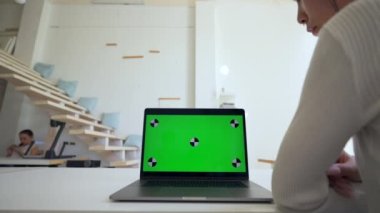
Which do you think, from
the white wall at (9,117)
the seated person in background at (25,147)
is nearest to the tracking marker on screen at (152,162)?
the seated person in background at (25,147)

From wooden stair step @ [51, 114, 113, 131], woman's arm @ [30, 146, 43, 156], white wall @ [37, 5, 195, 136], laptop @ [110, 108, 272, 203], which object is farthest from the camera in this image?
white wall @ [37, 5, 195, 136]

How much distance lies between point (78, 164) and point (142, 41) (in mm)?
2075

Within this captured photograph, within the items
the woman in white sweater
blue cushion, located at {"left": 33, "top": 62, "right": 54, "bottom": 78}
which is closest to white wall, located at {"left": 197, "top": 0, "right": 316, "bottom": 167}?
blue cushion, located at {"left": 33, "top": 62, "right": 54, "bottom": 78}

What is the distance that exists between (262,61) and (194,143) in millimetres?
3136

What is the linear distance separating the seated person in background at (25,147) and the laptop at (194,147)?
285cm

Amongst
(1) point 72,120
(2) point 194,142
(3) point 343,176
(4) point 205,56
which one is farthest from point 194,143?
(4) point 205,56

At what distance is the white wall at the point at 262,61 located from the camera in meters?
3.49

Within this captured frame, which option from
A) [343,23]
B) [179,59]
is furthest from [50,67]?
[343,23]

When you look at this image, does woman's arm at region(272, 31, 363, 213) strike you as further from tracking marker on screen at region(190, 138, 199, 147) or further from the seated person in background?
the seated person in background

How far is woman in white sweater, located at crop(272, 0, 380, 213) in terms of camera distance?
0.31 metres

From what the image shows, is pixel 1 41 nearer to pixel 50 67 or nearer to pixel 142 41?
pixel 50 67

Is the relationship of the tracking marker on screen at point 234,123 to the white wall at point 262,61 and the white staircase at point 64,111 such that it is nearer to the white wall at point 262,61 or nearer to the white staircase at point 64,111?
the white staircase at point 64,111

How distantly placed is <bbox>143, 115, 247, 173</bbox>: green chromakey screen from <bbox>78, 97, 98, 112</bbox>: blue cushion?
113 inches

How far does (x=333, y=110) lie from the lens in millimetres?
316
